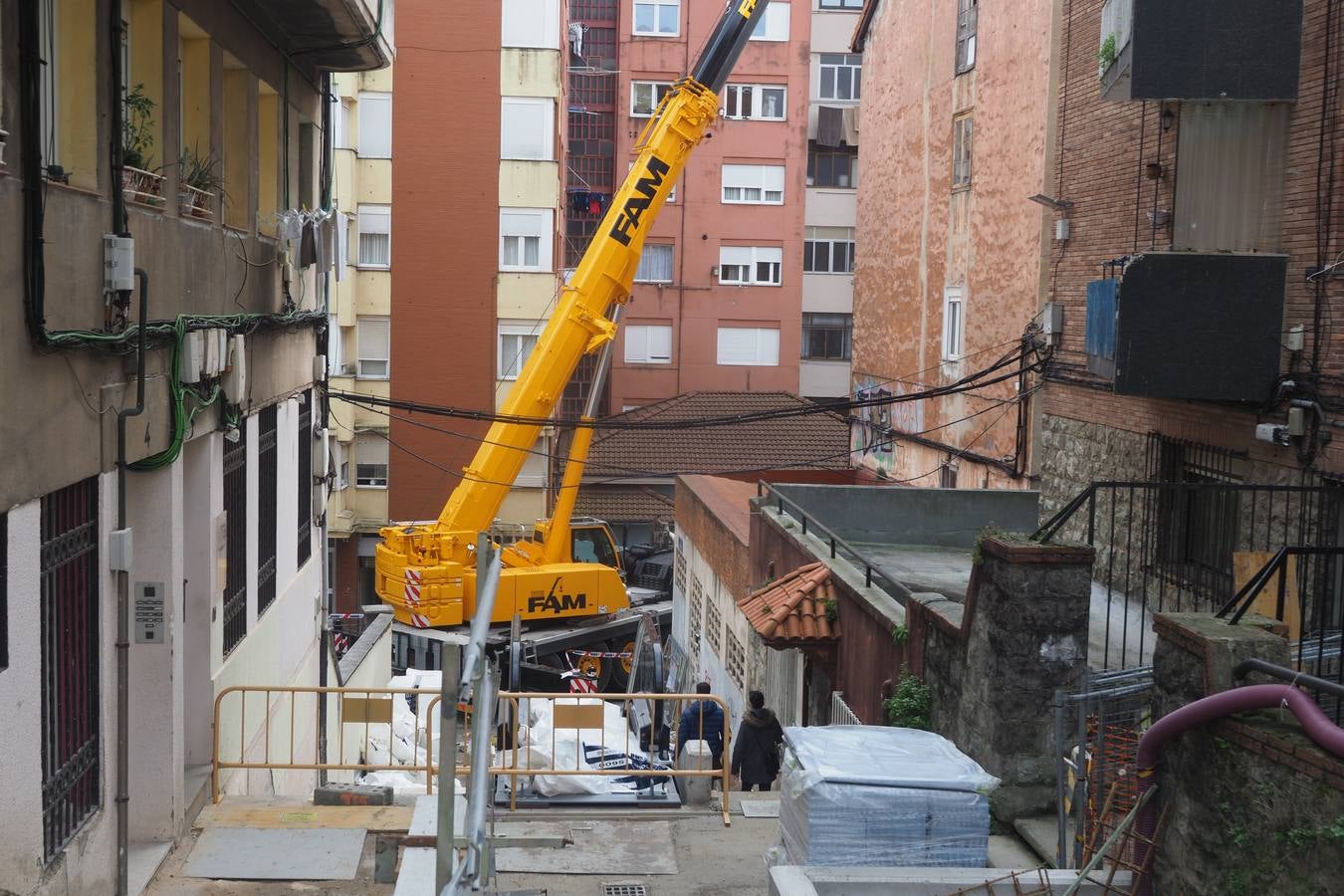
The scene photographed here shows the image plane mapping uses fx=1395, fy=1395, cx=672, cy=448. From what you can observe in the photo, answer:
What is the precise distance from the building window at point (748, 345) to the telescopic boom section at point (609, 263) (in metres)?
23.5

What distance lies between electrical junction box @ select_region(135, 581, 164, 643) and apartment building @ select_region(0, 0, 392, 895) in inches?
0.5

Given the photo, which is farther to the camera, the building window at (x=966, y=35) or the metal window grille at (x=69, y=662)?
the building window at (x=966, y=35)

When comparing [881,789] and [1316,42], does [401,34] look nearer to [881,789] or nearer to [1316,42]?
[1316,42]

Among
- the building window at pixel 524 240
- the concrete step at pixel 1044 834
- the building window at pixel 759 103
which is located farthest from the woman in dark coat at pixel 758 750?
the building window at pixel 759 103

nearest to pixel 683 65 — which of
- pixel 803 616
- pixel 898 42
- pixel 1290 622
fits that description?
pixel 898 42

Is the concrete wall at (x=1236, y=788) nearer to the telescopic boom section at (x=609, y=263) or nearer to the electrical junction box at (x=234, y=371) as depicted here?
the electrical junction box at (x=234, y=371)

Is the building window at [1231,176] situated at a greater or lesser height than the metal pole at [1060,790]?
greater

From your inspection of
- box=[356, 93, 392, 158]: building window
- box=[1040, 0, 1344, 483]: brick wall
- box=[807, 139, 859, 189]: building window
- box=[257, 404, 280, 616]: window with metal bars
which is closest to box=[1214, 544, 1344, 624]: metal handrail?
box=[1040, 0, 1344, 483]: brick wall

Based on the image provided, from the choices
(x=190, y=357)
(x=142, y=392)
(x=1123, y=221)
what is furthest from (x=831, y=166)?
(x=142, y=392)

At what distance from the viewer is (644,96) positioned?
45031 millimetres

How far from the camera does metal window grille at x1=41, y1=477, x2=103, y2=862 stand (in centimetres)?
770

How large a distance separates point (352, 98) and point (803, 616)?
25.8 m

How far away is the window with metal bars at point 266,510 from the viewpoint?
13.1 metres

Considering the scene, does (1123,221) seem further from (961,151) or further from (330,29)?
(961,151)
